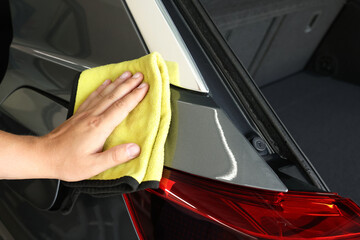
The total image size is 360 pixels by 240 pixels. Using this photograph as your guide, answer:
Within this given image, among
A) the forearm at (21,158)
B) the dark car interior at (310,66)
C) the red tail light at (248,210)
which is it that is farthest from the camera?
the dark car interior at (310,66)

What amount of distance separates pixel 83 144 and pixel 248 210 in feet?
1.00

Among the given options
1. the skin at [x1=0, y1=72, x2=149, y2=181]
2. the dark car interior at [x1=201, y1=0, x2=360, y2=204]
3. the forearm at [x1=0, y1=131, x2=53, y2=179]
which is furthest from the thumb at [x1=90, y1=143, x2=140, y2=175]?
the dark car interior at [x1=201, y1=0, x2=360, y2=204]

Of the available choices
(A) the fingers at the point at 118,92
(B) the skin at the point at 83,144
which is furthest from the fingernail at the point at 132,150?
(A) the fingers at the point at 118,92

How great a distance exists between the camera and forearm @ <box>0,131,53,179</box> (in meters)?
0.57

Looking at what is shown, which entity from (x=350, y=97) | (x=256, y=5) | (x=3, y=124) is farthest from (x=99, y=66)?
(x=350, y=97)

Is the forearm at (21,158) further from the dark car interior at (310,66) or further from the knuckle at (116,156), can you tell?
the dark car interior at (310,66)

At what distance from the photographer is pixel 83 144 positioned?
1.72ft

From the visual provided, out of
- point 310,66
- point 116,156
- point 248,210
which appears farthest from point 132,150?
point 310,66

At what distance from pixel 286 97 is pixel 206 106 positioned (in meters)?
1.23

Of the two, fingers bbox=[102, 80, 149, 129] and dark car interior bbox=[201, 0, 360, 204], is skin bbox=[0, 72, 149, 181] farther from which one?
dark car interior bbox=[201, 0, 360, 204]

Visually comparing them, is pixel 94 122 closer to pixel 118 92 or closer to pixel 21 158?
pixel 118 92

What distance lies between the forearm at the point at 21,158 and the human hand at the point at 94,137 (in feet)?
0.04

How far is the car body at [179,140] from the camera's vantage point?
0.49 metres

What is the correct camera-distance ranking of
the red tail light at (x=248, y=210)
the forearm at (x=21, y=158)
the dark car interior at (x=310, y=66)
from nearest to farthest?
the red tail light at (x=248, y=210) → the forearm at (x=21, y=158) → the dark car interior at (x=310, y=66)
